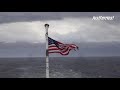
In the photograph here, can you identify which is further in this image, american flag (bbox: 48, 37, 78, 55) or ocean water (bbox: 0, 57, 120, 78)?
ocean water (bbox: 0, 57, 120, 78)

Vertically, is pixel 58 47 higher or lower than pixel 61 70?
higher

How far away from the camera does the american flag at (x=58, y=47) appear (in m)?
5.18

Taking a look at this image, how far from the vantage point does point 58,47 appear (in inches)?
217

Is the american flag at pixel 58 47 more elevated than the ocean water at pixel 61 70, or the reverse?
the american flag at pixel 58 47

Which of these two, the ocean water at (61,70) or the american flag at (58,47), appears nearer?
the american flag at (58,47)

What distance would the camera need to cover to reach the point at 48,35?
16.7 feet

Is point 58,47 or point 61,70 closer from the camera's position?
point 58,47

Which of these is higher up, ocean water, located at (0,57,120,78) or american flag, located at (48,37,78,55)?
american flag, located at (48,37,78,55)

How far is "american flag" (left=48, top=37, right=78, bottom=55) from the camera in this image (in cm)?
518
